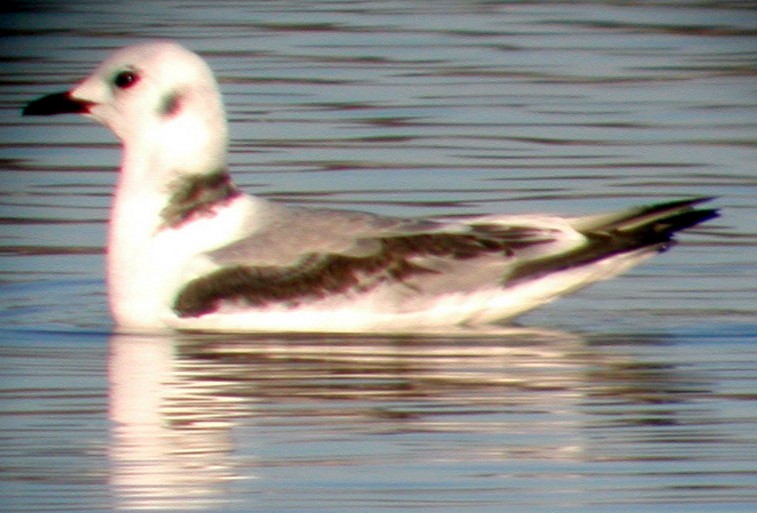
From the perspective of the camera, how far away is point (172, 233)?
1216 centimetres

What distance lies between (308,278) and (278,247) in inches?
7.7

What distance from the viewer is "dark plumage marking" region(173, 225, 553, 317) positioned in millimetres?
11883

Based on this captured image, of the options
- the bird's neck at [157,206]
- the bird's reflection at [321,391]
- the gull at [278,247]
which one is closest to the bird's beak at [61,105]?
the gull at [278,247]

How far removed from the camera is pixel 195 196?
481 inches

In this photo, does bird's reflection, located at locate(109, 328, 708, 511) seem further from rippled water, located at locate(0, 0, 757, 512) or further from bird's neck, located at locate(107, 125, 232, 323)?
bird's neck, located at locate(107, 125, 232, 323)

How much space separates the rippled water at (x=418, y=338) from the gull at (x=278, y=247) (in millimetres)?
230

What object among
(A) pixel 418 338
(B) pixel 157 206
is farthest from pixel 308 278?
(B) pixel 157 206

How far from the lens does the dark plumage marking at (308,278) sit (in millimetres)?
11883

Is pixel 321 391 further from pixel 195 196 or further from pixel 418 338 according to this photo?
pixel 195 196

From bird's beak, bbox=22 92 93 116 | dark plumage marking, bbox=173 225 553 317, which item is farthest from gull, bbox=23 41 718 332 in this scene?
bird's beak, bbox=22 92 93 116

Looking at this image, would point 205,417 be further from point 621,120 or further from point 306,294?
point 621,120

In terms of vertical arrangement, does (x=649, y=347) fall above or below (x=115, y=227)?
below

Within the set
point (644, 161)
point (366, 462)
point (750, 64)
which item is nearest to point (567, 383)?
point (366, 462)

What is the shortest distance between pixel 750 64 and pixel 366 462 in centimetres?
1189
